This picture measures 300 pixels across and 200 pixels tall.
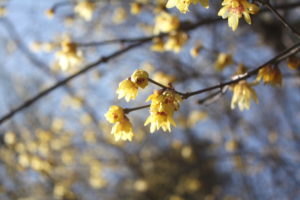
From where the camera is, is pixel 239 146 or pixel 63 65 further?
pixel 239 146

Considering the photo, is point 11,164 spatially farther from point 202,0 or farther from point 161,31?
point 202,0

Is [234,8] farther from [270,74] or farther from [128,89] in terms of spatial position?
[128,89]

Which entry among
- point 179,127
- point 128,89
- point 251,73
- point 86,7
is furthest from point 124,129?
point 179,127

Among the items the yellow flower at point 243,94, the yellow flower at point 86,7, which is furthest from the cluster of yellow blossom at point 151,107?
the yellow flower at point 86,7

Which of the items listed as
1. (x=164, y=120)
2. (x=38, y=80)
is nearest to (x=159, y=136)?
(x=38, y=80)

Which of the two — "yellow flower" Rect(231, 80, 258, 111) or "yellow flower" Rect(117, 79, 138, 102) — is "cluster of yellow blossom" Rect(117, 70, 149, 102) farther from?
"yellow flower" Rect(231, 80, 258, 111)

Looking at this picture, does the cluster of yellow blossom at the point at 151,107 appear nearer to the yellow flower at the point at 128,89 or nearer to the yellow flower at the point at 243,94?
the yellow flower at the point at 128,89
